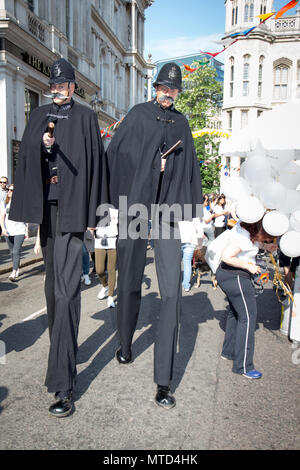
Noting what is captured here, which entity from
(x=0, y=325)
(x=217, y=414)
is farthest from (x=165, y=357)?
(x=0, y=325)

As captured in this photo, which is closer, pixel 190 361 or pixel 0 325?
pixel 190 361

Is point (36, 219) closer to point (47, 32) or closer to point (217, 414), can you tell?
point (217, 414)

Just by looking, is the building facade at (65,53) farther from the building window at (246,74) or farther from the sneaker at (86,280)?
the building window at (246,74)

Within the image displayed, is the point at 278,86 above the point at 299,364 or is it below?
above

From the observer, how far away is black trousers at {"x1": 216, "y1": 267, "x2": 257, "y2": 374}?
3582mm

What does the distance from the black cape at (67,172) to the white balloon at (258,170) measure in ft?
5.96

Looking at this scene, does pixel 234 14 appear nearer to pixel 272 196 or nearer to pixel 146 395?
pixel 272 196

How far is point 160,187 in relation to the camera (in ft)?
10.8

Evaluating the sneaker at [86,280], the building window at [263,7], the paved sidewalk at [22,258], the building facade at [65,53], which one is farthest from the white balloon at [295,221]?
the building window at [263,7]

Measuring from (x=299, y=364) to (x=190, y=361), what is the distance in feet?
3.61

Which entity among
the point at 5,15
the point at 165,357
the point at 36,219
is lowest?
the point at 165,357

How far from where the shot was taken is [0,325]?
4.78m

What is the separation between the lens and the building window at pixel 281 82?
112 feet
